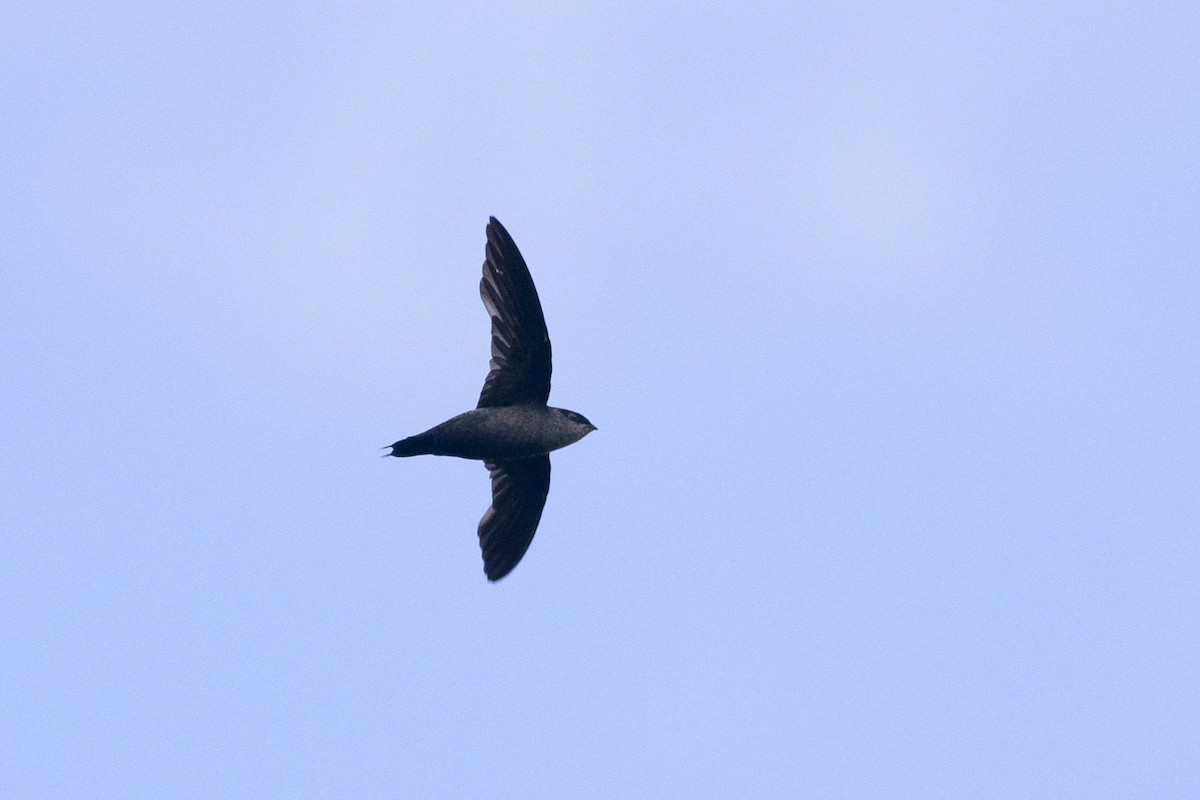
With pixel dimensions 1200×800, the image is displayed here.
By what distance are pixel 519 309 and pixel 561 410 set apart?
1.10 m

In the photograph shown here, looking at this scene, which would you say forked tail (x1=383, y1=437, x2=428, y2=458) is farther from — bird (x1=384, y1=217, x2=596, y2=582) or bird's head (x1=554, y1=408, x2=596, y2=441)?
bird's head (x1=554, y1=408, x2=596, y2=441)

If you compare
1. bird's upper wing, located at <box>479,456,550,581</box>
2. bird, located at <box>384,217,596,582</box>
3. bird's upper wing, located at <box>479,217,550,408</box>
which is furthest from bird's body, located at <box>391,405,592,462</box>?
bird's upper wing, located at <box>479,456,550,581</box>

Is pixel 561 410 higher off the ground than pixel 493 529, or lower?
higher

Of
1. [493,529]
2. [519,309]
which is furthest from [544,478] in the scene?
[519,309]

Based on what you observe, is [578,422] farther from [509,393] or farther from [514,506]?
[514,506]

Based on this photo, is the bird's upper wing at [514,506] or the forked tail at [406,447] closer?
the forked tail at [406,447]

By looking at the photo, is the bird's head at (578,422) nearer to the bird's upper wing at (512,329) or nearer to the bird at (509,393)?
the bird at (509,393)

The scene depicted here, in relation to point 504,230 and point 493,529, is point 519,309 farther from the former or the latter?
point 493,529

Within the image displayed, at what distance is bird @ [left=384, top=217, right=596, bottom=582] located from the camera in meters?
15.5

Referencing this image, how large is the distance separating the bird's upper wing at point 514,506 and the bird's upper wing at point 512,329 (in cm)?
108

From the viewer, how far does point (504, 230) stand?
15.7 metres

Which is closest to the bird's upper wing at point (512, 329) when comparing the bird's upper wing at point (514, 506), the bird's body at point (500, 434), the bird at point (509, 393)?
the bird at point (509, 393)

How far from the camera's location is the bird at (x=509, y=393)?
15.5 m

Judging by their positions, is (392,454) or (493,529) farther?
(493,529)
